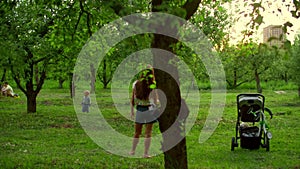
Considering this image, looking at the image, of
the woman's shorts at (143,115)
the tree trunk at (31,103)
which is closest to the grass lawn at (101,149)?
the woman's shorts at (143,115)

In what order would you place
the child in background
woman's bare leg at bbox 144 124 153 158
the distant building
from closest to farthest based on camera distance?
the distant building → woman's bare leg at bbox 144 124 153 158 → the child in background

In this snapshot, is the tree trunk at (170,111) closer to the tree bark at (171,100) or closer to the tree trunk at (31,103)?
the tree bark at (171,100)

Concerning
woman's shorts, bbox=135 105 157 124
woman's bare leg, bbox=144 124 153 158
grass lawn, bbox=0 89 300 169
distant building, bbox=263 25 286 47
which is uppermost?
distant building, bbox=263 25 286 47

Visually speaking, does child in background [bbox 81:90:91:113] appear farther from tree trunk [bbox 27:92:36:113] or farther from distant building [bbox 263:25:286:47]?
distant building [bbox 263:25:286:47]

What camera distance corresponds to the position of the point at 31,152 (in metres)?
11.5

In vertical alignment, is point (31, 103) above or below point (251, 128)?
above

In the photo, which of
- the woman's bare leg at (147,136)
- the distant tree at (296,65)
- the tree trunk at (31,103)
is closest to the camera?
the woman's bare leg at (147,136)

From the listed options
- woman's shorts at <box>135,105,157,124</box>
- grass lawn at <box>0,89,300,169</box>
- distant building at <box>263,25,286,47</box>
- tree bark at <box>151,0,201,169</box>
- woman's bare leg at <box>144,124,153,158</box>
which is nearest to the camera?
distant building at <box>263,25,286,47</box>

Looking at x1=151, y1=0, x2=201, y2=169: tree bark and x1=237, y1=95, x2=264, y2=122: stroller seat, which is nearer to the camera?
x1=151, y1=0, x2=201, y2=169: tree bark

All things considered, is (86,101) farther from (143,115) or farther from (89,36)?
(89,36)

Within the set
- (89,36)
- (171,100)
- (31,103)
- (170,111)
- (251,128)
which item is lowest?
(251,128)

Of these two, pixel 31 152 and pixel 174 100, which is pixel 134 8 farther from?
pixel 31 152

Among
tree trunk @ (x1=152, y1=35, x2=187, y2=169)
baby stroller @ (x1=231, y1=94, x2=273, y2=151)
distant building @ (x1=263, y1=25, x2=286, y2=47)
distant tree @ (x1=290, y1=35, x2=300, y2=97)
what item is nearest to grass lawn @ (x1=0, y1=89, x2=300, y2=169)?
baby stroller @ (x1=231, y1=94, x2=273, y2=151)

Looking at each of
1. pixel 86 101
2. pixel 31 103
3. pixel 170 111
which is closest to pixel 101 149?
pixel 170 111
